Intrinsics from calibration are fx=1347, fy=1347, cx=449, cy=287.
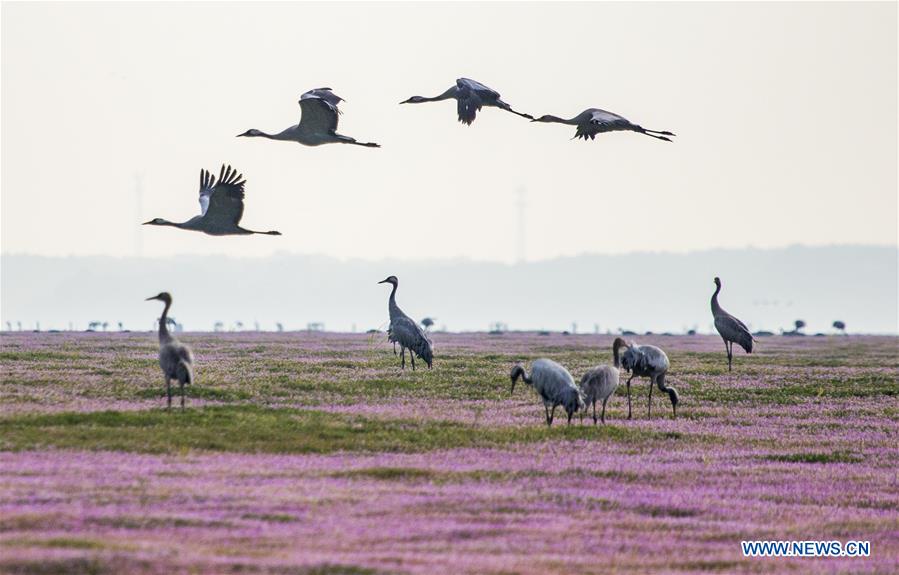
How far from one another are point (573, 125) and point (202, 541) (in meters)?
17.5

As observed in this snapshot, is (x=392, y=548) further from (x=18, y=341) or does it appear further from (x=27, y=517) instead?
(x=18, y=341)

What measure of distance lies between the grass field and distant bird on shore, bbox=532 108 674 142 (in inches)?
243

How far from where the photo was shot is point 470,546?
52.7ft

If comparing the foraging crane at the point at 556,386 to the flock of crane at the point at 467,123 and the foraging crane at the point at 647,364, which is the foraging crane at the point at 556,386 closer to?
the flock of crane at the point at 467,123

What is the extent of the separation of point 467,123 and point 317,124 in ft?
22.1

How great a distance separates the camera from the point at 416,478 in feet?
67.8

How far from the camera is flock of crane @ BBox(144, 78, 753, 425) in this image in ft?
85.7

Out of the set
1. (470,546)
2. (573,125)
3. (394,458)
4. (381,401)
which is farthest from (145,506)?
(573,125)

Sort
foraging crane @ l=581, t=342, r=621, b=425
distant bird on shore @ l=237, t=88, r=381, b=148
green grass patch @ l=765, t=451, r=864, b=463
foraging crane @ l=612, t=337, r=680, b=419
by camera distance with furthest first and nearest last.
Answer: distant bird on shore @ l=237, t=88, r=381, b=148 < foraging crane @ l=612, t=337, r=680, b=419 < foraging crane @ l=581, t=342, r=621, b=425 < green grass patch @ l=765, t=451, r=864, b=463

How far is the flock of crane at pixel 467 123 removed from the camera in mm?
26125

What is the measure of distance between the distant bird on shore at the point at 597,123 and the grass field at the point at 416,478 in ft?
20.3

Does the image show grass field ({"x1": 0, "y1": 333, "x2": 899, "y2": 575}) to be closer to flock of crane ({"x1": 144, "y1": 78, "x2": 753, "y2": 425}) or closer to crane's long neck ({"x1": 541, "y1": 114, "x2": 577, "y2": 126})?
flock of crane ({"x1": 144, "y1": 78, "x2": 753, "y2": 425})

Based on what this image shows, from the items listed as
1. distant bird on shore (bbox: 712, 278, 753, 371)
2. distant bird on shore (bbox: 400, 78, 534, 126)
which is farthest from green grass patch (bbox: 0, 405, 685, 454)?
distant bird on shore (bbox: 712, 278, 753, 371)

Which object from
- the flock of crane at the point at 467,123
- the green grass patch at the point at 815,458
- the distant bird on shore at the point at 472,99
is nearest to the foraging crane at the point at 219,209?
the flock of crane at the point at 467,123
